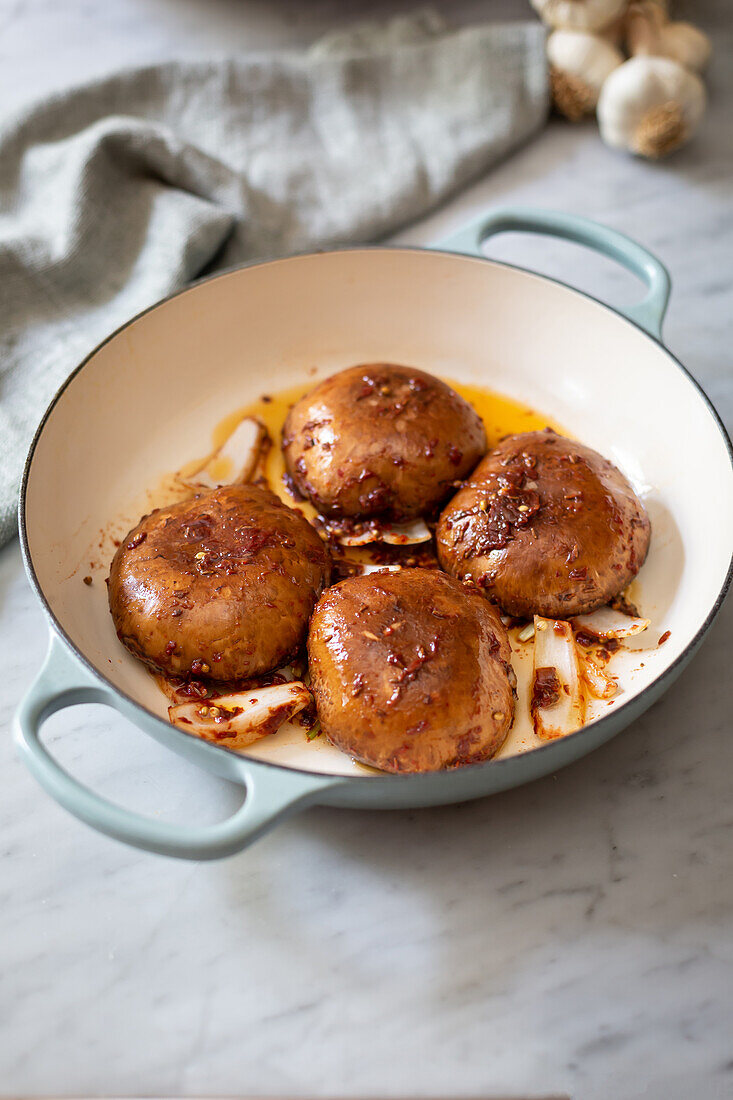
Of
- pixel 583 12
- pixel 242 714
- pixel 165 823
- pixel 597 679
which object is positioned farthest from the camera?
pixel 583 12

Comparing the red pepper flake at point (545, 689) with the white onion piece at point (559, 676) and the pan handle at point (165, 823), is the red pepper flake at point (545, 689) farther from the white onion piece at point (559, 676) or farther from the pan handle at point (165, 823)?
the pan handle at point (165, 823)

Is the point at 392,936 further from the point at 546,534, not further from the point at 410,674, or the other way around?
the point at 546,534

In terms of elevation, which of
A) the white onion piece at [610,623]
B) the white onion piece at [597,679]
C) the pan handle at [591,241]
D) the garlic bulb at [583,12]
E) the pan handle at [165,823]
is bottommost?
the white onion piece at [597,679]

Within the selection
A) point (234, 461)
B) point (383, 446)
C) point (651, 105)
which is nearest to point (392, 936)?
point (383, 446)

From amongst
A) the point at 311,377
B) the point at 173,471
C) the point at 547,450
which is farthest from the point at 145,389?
the point at 547,450

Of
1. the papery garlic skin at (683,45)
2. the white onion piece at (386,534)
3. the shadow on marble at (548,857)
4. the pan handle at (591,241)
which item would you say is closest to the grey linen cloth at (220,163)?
the papery garlic skin at (683,45)

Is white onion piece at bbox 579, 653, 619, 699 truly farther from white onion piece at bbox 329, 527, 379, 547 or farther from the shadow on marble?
white onion piece at bbox 329, 527, 379, 547

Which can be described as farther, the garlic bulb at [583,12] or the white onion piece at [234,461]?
the garlic bulb at [583,12]

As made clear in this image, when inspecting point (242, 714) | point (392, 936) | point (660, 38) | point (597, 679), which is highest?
point (660, 38)

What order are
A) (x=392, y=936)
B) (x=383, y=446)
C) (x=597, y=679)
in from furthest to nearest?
1. (x=383, y=446)
2. (x=597, y=679)
3. (x=392, y=936)
